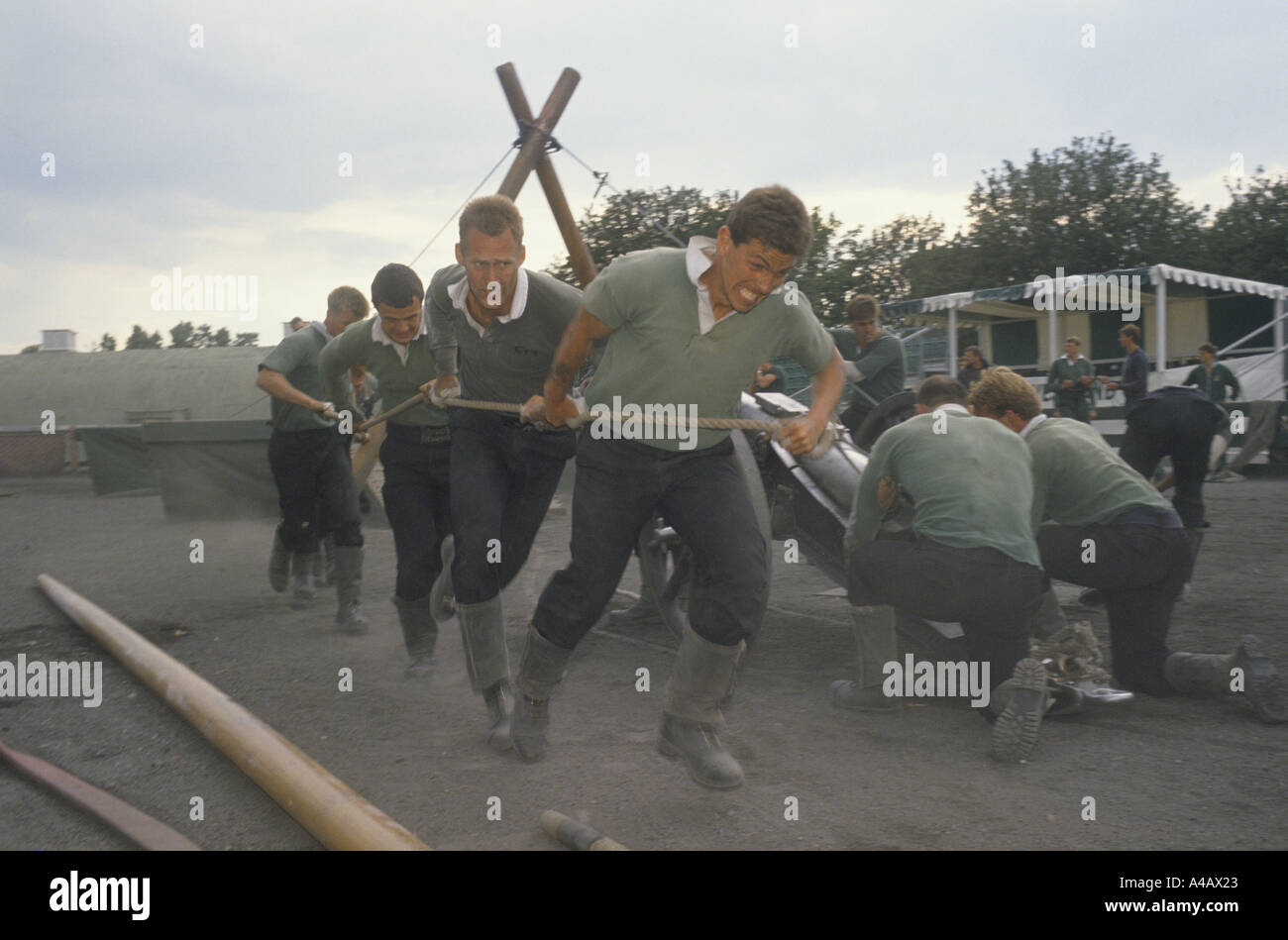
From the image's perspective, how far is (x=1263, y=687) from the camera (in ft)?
13.4

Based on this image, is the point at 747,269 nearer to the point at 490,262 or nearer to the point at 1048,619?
the point at 490,262

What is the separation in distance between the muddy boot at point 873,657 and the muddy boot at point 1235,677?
1.10 m

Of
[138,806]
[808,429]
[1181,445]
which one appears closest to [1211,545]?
[1181,445]

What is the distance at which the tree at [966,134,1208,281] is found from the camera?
105 ft

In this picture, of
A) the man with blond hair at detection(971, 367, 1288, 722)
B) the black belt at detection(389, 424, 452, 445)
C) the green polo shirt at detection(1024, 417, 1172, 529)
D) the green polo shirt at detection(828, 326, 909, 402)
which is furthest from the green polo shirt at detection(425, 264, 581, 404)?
the green polo shirt at detection(828, 326, 909, 402)

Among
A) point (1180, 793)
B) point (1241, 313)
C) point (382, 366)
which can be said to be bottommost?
point (1180, 793)

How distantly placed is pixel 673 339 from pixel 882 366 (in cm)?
427

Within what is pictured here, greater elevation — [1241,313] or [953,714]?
[1241,313]

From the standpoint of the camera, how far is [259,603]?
23.3 ft

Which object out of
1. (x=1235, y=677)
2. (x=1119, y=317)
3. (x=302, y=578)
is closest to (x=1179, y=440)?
(x=1235, y=677)

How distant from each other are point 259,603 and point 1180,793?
5.48 m

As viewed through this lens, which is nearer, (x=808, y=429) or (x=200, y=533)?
(x=808, y=429)

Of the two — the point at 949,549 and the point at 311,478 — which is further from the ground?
the point at 311,478
